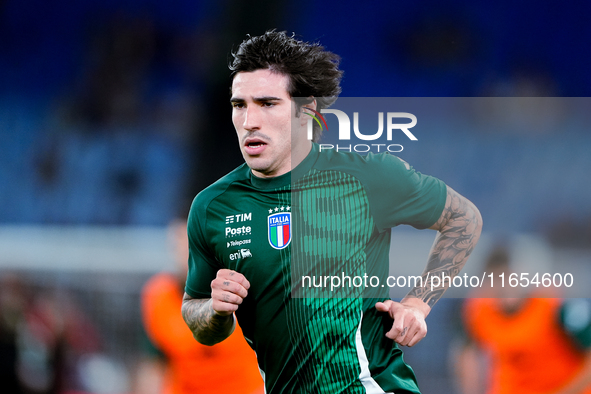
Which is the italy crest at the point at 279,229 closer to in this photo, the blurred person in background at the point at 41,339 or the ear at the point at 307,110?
the ear at the point at 307,110

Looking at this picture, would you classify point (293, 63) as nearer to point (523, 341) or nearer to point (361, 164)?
point (361, 164)

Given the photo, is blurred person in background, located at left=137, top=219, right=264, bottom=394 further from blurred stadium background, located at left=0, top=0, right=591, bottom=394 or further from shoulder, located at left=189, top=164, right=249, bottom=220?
shoulder, located at left=189, top=164, right=249, bottom=220

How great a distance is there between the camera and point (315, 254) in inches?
79.4

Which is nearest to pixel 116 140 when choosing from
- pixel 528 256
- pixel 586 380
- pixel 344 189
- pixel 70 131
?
pixel 70 131

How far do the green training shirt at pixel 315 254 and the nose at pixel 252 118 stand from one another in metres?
0.19

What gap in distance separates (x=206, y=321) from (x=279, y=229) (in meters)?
0.43

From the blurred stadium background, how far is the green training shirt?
1.97 ft

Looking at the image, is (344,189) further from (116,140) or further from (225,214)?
(116,140)

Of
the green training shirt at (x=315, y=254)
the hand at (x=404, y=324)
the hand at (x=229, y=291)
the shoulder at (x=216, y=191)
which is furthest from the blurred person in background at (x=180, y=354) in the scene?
the hand at (x=404, y=324)

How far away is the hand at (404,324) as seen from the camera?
1695 millimetres

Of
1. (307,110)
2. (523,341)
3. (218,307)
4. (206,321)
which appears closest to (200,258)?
(206,321)

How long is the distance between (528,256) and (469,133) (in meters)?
0.74

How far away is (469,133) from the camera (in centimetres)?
299

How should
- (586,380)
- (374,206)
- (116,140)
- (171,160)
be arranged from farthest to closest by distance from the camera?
(116,140)
(171,160)
(586,380)
(374,206)
